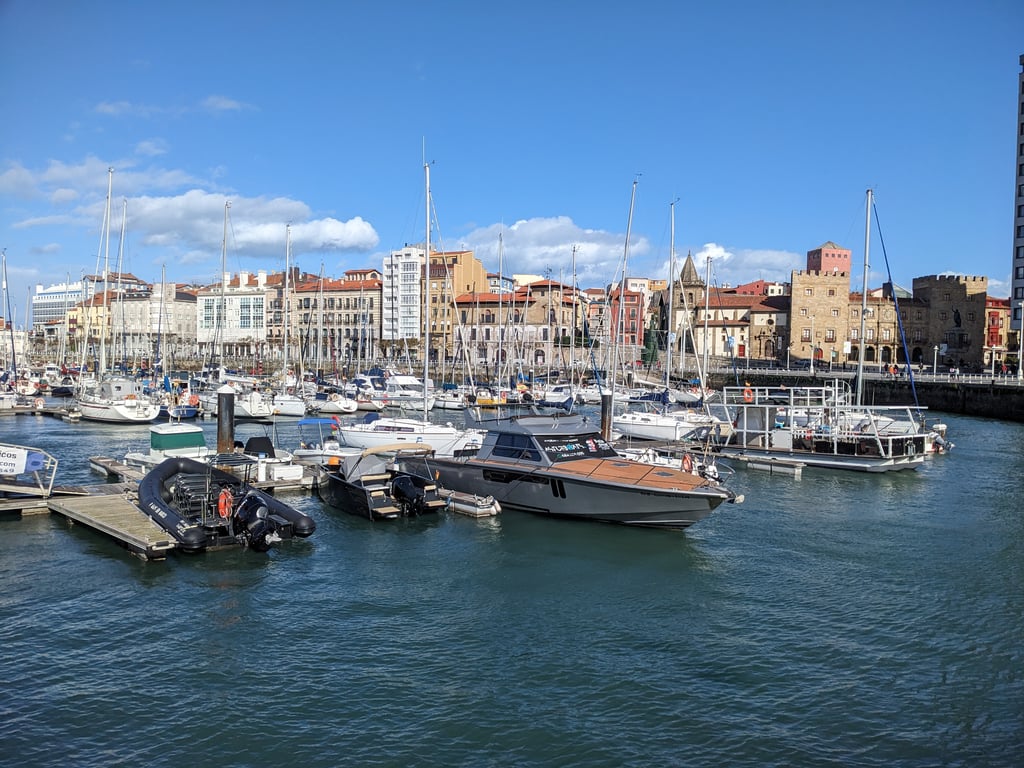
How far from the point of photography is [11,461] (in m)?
25.6

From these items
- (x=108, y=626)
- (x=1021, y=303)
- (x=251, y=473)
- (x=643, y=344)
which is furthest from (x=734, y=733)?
(x=643, y=344)

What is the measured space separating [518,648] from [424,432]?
23093mm

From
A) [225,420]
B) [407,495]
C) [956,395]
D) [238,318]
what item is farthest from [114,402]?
[238,318]

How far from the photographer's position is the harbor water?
1211cm

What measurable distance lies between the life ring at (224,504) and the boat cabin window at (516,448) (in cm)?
938

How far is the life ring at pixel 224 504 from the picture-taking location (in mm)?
21188

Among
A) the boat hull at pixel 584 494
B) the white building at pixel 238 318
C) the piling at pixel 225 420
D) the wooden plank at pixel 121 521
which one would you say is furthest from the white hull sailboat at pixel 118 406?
the white building at pixel 238 318

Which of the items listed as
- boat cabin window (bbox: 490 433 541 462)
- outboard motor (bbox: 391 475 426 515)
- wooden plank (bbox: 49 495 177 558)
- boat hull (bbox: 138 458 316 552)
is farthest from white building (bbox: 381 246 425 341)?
boat hull (bbox: 138 458 316 552)

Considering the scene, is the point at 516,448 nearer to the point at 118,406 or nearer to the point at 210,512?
the point at 210,512

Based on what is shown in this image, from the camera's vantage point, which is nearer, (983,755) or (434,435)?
(983,755)

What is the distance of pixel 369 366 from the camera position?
10875 cm

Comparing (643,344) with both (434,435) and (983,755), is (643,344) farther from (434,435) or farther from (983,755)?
(983,755)

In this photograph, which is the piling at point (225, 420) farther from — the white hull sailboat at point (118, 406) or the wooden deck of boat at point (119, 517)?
the white hull sailboat at point (118, 406)

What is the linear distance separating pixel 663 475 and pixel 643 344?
10553 centimetres
